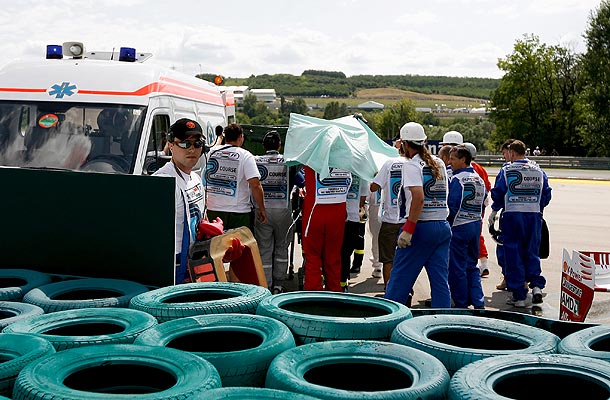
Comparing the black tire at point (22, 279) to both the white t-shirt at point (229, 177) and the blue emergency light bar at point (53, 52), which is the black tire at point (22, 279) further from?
the blue emergency light bar at point (53, 52)

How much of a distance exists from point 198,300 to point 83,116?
4.42 m

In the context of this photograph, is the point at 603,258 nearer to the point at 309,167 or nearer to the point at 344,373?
the point at 309,167

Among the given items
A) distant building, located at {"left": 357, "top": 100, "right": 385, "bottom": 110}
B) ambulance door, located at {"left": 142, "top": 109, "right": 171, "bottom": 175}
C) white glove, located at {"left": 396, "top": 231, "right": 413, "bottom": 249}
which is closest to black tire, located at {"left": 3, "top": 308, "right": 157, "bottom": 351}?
white glove, located at {"left": 396, "top": 231, "right": 413, "bottom": 249}

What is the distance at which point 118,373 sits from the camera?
3.17m

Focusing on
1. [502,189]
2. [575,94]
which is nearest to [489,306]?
[502,189]

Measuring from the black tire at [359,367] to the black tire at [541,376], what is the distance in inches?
6.7

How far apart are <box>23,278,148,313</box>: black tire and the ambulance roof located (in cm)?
405

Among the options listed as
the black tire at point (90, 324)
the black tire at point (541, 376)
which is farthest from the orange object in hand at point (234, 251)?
the black tire at point (541, 376)

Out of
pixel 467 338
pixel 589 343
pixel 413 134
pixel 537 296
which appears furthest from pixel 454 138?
pixel 589 343

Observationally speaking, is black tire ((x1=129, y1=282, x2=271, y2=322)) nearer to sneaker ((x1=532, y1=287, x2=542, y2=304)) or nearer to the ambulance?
the ambulance

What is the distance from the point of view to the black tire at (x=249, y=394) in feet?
8.87

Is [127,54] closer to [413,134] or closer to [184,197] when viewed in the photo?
[413,134]

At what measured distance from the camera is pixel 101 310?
13.0 ft

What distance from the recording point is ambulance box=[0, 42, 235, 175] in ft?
26.7
